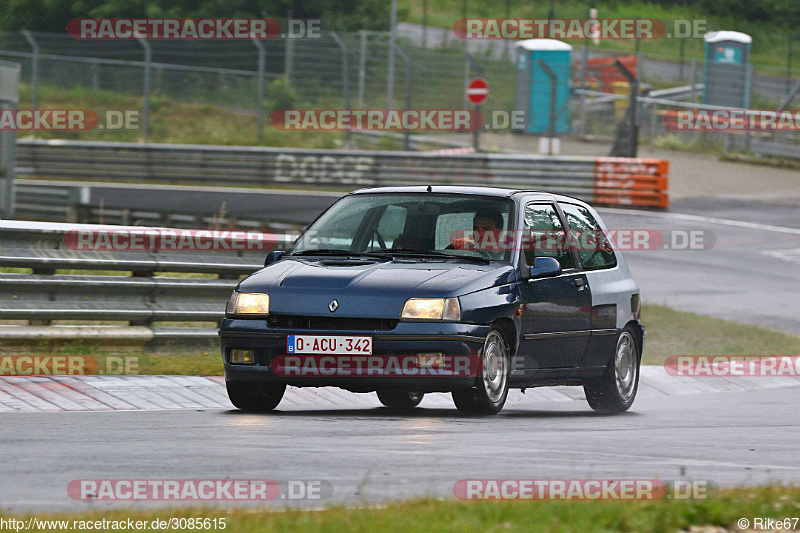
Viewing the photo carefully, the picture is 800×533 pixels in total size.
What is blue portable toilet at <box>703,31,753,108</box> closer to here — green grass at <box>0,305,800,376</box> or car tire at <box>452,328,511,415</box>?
green grass at <box>0,305,800,376</box>

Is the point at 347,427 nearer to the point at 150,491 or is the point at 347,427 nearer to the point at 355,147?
the point at 150,491

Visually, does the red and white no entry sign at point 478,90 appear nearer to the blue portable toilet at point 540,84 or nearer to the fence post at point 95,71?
the blue portable toilet at point 540,84

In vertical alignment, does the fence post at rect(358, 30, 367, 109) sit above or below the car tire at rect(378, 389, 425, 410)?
above

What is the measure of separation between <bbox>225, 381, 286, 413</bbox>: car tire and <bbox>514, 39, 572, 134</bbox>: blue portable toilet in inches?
1201

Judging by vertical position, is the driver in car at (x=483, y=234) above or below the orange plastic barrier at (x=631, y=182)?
above

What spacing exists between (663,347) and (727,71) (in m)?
27.2

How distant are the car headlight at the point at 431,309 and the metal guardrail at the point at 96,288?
3.59 meters

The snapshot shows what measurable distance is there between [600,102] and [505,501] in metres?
37.9

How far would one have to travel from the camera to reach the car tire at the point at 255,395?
9.34m

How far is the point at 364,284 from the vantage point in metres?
8.88

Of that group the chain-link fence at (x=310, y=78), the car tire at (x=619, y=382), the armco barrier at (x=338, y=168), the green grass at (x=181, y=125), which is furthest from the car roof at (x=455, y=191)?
the green grass at (x=181, y=125)

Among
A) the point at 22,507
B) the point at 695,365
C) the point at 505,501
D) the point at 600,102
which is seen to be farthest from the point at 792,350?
the point at 600,102

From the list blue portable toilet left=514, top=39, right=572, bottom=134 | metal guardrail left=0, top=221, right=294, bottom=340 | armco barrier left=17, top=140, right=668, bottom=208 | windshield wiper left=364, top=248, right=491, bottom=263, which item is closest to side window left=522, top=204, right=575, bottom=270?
windshield wiper left=364, top=248, right=491, bottom=263

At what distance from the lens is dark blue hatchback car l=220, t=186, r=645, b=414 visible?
876 centimetres
